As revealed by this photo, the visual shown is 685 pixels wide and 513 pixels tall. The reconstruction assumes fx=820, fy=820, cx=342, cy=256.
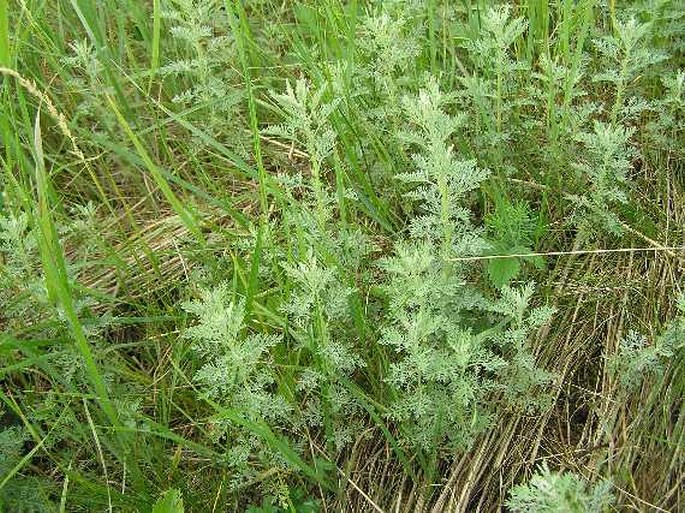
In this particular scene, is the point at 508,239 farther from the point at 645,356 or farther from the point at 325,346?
the point at 325,346

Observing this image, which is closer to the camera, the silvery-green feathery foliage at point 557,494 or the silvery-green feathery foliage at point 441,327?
the silvery-green feathery foliage at point 557,494

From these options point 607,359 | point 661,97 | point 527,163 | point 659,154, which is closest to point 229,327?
point 607,359

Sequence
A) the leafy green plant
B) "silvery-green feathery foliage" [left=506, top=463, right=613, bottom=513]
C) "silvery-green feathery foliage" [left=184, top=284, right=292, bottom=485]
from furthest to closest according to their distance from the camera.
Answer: the leafy green plant
"silvery-green feathery foliage" [left=184, top=284, right=292, bottom=485]
"silvery-green feathery foliage" [left=506, top=463, right=613, bottom=513]

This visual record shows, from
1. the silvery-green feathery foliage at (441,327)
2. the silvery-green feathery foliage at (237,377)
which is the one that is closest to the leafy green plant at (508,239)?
the silvery-green feathery foliage at (441,327)

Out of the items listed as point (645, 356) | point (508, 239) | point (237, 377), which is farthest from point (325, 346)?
point (645, 356)

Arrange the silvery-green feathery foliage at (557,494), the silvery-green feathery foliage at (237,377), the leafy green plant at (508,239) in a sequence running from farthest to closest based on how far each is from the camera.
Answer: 1. the leafy green plant at (508,239)
2. the silvery-green feathery foliage at (237,377)
3. the silvery-green feathery foliage at (557,494)

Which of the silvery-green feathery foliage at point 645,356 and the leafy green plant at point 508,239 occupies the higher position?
the leafy green plant at point 508,239

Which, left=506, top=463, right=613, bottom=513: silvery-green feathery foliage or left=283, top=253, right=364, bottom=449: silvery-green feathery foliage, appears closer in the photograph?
left=506, top=463, right=613, bottom=513: silvery-green feathery foliage

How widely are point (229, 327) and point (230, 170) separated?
47.1 inches

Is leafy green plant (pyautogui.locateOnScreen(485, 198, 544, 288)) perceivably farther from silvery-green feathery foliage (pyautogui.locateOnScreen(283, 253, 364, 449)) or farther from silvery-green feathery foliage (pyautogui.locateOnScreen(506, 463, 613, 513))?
silvery-green feathery foliage (pyautogui.locateOnScreen(506, 463, 613, 513))

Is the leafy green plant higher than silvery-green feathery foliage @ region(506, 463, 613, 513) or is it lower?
higher

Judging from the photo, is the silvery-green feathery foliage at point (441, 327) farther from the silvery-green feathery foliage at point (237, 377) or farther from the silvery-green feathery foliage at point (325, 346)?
the silvery-green feathery foliage at point (237, 377)

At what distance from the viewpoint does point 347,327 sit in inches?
95.0

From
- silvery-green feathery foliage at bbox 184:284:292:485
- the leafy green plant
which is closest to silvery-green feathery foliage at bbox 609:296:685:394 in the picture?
the leafy green plant
